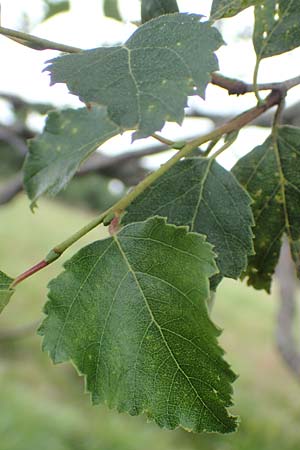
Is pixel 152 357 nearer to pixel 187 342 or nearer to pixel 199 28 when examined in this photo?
pixel 187 342

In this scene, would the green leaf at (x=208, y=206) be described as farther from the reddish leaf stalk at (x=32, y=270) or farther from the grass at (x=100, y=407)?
the grass at (x=100, y=407)

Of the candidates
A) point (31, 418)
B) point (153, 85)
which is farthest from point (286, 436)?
point (153, 85)

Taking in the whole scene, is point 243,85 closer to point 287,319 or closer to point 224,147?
point 224,147

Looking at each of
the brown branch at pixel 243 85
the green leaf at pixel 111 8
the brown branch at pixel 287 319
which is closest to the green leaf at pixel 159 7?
the brown branch at pixel 243 85

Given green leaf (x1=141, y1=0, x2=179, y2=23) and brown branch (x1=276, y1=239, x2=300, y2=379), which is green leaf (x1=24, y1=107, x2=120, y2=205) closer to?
green leaf (x1=141, y1=0, x2=179, y2=23)

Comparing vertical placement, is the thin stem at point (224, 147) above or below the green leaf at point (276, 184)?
above
